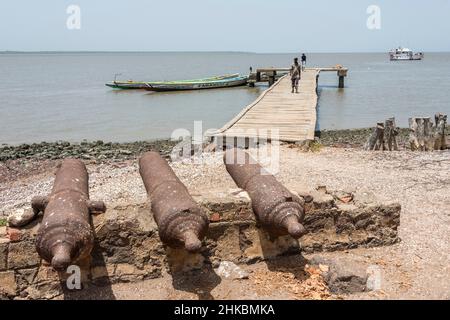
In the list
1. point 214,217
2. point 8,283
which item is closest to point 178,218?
point 214,217

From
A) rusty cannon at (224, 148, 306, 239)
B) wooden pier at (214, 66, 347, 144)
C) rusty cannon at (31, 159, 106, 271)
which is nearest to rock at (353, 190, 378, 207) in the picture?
rusty cannon at (224, 148, 306, 239)

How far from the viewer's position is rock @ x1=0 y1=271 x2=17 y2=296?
17.1 feet

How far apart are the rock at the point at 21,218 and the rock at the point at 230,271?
2285 millimetres

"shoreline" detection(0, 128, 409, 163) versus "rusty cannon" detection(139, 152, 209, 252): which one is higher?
"rusty cannon" detection(139, 152, 209, 252)

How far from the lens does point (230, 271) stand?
5.74 meters

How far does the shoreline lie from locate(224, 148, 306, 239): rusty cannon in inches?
397

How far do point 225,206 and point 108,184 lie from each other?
6.40 m

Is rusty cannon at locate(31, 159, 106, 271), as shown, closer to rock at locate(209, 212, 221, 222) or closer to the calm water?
rock at locate(209, 212, 221, 222)

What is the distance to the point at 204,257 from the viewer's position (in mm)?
5820

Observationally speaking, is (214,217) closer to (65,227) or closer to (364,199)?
(65,227)

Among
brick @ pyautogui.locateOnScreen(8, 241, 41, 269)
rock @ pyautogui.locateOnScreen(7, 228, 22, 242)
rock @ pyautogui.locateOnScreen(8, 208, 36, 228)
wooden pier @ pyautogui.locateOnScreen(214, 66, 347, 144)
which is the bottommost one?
brick @ pyautogui.locateOnScreen(8, 241, 41, 269)

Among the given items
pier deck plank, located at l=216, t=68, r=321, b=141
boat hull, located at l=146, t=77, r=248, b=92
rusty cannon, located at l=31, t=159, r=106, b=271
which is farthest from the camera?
boat hull, located at l=146, t=77, r=248, b=92
